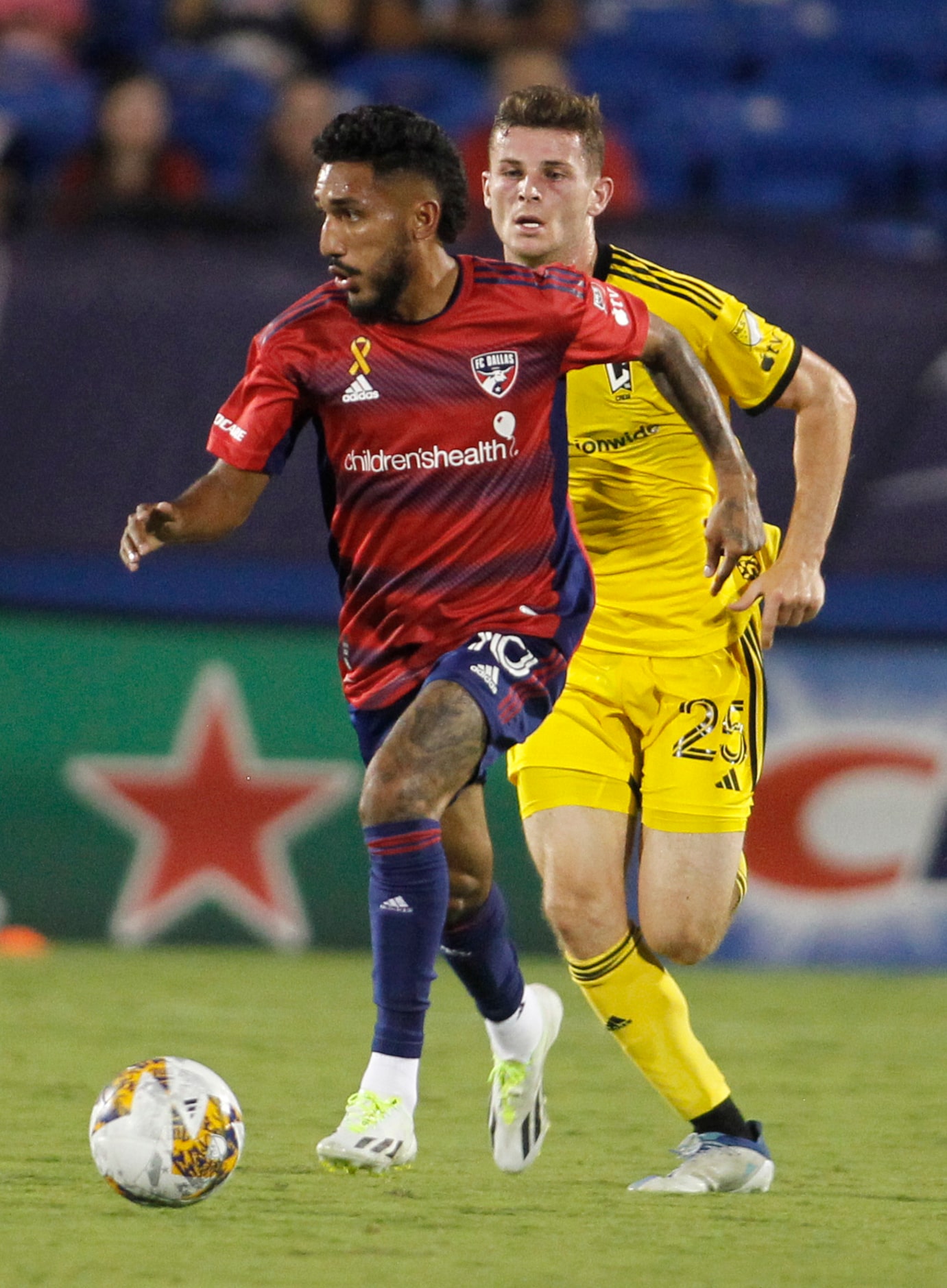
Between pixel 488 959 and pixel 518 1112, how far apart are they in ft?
1.11

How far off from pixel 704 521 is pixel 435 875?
1334 millimetres

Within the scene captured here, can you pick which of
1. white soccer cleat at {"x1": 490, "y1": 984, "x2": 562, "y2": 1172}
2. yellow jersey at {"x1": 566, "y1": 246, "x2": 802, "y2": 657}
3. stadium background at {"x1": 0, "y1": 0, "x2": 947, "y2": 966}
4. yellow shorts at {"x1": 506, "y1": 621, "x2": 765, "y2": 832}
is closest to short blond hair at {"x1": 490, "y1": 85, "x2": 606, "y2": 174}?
yellow jersey at {"x1": 566, "y1": 246, "x2": 802, "y2": 657}

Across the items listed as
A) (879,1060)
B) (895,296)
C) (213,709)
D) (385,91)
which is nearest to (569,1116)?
(879,1060)

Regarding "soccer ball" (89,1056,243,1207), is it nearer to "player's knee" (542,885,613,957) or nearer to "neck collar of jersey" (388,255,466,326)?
"player's knee" (542,885,613,957)

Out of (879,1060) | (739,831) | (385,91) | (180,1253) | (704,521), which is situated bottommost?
(879,1060)

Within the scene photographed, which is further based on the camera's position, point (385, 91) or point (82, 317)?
point (385, 91)

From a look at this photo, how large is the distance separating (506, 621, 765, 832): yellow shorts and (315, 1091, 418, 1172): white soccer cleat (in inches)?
40.9

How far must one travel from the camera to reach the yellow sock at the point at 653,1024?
4.84 meters

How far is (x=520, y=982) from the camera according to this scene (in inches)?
194

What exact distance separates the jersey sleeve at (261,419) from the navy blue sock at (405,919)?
0.77 meters

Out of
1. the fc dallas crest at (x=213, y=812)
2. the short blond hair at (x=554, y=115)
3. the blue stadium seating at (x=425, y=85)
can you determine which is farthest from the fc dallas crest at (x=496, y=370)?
the blue stadium seating at (x=425, y=85)

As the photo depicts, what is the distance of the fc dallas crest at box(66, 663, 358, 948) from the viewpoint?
28.6ft

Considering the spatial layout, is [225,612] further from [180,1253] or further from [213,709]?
[180,1253]

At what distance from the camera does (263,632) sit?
29.0 ft
